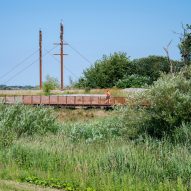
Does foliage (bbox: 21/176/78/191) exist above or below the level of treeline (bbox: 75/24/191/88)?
below

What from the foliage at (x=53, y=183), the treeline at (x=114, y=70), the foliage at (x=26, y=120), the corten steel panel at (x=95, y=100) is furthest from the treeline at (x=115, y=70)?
the foliage at (x=53, y=183)

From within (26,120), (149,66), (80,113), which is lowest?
(26,120)

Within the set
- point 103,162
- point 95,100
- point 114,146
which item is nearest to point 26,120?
point 114,146

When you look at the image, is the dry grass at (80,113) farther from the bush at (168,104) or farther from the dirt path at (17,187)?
the dirt path at (17,187)

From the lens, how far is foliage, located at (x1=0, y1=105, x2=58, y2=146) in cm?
2275

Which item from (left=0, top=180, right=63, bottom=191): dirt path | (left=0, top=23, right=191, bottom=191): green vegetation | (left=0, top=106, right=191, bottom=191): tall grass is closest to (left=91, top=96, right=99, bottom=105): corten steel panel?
(left=0, top=23, right=191, bottom=191): green vegetation

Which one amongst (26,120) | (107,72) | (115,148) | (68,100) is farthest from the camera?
(107,72)

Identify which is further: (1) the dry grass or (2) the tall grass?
(1) the dry grass

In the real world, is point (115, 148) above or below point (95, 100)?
below

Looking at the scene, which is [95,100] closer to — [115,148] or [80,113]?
[80,113]

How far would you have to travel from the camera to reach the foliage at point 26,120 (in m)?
22.8

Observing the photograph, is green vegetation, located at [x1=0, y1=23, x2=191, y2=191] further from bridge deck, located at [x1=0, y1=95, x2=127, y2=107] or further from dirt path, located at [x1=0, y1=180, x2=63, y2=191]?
bridge deck, located at [x1=0, y1=95, x2=127, y2=107]

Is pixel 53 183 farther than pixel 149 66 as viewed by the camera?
No

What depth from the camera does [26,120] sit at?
23.5 metres
